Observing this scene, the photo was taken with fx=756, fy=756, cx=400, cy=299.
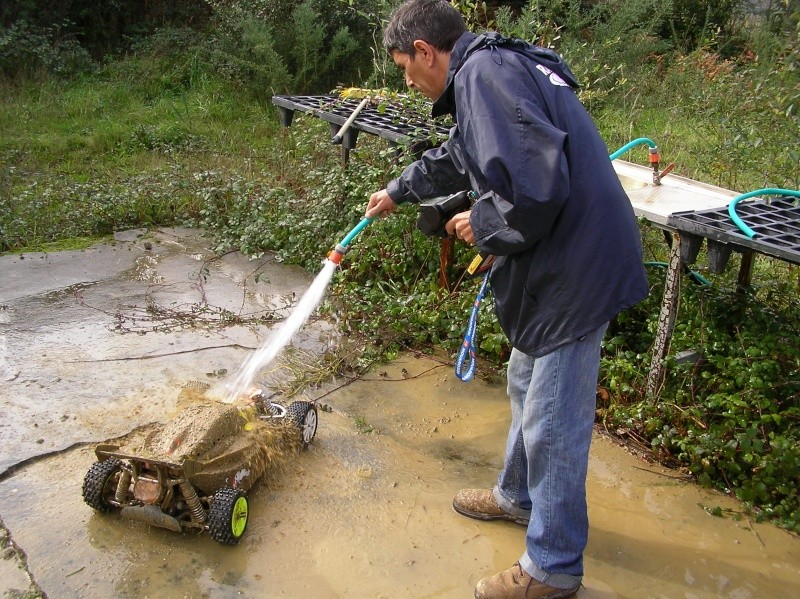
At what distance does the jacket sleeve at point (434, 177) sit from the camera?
3064 mm

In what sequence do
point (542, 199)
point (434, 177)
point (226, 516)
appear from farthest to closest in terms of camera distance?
point (434, 177), point (226, 516), point (542, 199)

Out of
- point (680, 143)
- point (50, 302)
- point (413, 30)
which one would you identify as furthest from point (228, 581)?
point (680, 143)

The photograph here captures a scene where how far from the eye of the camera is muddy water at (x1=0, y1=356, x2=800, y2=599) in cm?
277

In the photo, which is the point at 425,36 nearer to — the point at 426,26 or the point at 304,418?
the point at 426,26

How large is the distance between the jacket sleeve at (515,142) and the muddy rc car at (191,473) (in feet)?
4.91

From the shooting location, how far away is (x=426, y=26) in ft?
8.22

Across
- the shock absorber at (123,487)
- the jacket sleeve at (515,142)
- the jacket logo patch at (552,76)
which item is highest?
the jacket logo patch at (552,76)

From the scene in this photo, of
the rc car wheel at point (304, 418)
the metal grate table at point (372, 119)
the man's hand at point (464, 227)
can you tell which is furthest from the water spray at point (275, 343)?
the metal grate table at point (372, 119)

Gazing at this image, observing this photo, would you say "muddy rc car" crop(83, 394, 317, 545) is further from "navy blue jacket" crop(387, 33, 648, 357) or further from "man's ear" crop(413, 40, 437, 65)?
"man's ear" crop(413, 40, 437, 65)

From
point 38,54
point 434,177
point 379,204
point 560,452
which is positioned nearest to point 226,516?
point 560,452

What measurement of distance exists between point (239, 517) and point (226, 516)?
103 mm

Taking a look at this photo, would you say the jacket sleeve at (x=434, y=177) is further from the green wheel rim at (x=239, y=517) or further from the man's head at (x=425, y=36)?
the green wheel rim at (x=239, y=517)

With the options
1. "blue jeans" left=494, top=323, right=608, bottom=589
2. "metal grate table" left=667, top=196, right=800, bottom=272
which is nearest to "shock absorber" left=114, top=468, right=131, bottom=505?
"blue jeans" left=494, top=323, right=608, bottom=589

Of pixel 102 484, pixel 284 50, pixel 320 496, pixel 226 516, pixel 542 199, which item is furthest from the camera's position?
pixel 284 50
